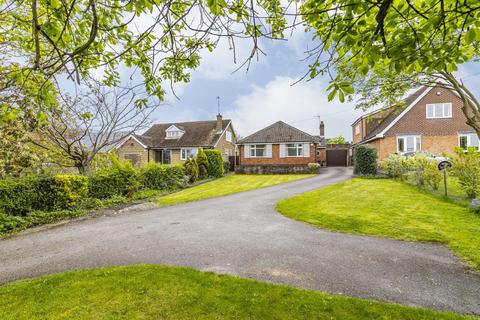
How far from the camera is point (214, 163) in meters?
23.9

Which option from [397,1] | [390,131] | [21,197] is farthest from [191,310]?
[390,131]

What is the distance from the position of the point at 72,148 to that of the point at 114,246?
8975mm

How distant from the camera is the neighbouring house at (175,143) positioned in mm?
30766

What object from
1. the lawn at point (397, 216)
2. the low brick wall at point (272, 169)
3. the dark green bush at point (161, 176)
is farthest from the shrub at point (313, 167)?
the dark green bush at point (161, 176)

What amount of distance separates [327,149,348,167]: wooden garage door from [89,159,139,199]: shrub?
93.5 feet

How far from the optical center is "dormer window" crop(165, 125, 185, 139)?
32.5 metres

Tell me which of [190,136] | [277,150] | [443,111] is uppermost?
[443,111]

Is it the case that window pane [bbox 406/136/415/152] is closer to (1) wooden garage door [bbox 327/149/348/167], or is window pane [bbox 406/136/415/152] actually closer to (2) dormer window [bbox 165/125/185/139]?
(1) wooden garage door [bbox 327/149/348/167]

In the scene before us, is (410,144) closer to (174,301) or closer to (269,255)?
(269,255)

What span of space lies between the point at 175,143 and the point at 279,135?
1287 centimetres

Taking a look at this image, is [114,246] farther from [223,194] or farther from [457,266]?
[223,194]

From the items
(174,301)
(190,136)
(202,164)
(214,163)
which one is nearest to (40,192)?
(174,301)

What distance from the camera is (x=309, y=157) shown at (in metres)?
27.6

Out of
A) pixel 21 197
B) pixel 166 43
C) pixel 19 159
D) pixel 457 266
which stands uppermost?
pixel 166 43
